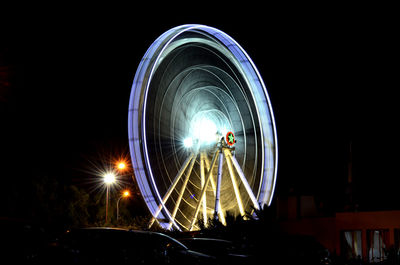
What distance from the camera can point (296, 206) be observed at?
89.0 feet

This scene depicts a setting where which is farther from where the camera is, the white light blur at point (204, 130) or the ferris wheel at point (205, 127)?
the white light blur at point (204, 130)

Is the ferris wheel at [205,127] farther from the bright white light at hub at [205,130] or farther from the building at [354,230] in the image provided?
the building at [354,230]

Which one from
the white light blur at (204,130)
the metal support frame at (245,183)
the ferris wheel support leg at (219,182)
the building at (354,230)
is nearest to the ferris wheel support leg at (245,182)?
the metal support frame at (245,183)

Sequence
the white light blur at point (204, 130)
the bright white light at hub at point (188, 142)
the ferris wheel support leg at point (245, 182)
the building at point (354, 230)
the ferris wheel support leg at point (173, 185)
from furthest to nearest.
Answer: the white light blur at point (204, 130) → the bright white light at hub at point (188, 142) → the ferris wheel support leg at point (245, 182) → the building at point (354, 230) → the ferris wheel support leg at point (173, 185)

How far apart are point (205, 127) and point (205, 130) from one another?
6.3 inches

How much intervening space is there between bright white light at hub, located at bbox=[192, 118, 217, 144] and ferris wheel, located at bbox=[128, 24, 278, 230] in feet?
0.16

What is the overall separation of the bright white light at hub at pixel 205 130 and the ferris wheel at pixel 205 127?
0.05m

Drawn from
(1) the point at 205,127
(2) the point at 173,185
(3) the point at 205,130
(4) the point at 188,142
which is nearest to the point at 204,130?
(3) the point at 205,130

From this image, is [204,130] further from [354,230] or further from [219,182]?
[354,230]

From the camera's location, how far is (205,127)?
27.4 m

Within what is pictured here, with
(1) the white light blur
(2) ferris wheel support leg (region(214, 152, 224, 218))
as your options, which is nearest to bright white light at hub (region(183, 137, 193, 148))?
(1) the white light blur

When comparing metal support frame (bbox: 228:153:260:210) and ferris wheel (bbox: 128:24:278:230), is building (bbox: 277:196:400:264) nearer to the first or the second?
metal support frame (bbox: 228:153:260:210)

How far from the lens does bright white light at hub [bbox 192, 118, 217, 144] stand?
27.0 metres

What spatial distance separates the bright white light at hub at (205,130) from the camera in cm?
2700
